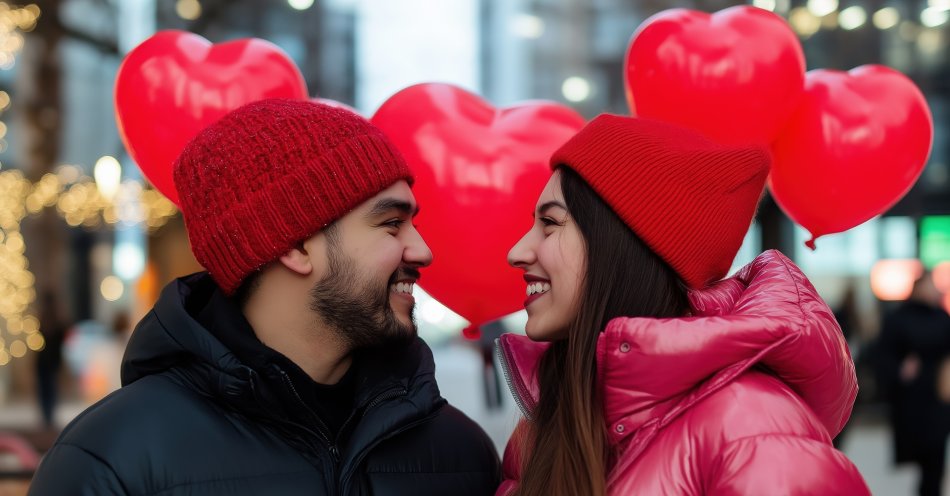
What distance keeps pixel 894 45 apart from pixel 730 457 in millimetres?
13345

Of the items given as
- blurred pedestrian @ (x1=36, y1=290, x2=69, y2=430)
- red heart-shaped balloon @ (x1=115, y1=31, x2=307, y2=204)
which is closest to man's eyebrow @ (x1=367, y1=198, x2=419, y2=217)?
red heart-shaped balloon @ (x1=115, y1=31, x2=307, y2=204)

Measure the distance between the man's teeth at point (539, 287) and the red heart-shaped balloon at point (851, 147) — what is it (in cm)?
104

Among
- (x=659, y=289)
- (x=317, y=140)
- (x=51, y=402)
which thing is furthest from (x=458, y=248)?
(x=51, y=402)

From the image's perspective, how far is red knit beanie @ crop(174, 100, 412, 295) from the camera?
215cm

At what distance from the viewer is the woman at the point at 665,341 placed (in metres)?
1.70

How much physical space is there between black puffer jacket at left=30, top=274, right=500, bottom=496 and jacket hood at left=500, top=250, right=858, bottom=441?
541 mm

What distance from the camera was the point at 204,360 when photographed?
2.03m

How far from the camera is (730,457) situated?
166cm

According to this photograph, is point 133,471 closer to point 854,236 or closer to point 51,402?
point 51,402

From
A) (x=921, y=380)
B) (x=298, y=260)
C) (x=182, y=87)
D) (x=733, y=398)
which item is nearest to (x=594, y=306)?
(x=733, y=398)

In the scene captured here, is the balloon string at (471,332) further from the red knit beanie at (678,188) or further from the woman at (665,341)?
the red knit beanie at (678,188)

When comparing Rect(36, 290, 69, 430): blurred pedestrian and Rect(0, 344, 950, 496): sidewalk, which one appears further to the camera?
Rect(36, 290, 69, 430): blurred pedestrian

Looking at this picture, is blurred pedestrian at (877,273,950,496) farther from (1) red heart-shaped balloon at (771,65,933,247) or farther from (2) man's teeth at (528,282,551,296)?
(2) man's teeth at (528,282,551,296)

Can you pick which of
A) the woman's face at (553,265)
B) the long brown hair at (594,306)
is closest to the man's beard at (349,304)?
the woman's face at (553,265)
